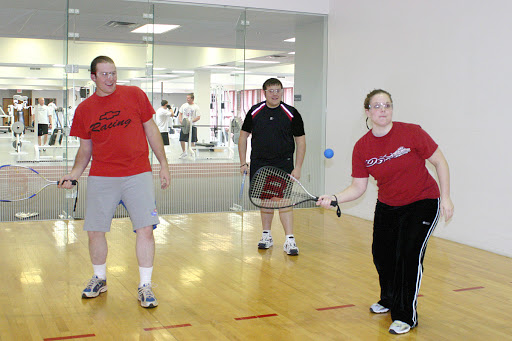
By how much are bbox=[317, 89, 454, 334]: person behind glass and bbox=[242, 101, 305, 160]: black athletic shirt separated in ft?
4.83

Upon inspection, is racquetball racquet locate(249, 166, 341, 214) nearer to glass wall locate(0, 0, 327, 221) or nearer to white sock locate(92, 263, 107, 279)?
white sock locate(92, 263, 107, 279)

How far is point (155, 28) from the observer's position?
6754mm

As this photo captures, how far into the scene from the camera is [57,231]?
5410mm

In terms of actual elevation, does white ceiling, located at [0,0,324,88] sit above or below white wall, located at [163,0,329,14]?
below

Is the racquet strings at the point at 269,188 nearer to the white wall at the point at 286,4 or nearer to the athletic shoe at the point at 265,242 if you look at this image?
the athletic shoe at the point at 265,242

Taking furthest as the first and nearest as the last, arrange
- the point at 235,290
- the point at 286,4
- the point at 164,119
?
1. the point at 286,4
2. the point at 164,119
3. the point at 235,290

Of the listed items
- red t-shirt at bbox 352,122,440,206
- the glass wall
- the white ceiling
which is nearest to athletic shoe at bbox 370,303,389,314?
red t-shirt at bbox 352,122,440,206

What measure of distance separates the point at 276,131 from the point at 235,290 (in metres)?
1.34

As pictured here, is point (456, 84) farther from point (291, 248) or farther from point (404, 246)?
point (404, 246)

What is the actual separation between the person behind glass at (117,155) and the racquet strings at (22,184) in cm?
43

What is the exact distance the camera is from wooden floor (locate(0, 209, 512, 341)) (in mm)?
2920

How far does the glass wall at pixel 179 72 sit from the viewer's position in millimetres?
6230

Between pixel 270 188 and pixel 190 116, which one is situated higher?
pixel 190 116

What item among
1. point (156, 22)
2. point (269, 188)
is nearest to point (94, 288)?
point (269, 188)
